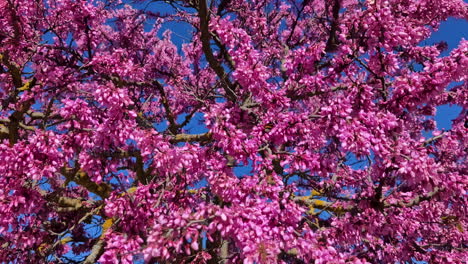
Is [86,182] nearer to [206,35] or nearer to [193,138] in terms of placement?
[193,138]

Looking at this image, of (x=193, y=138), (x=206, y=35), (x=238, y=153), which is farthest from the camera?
(x=193, y=138)

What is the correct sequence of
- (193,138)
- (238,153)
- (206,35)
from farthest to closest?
1. (193,138)
2. (206,35)
3. (238,153)

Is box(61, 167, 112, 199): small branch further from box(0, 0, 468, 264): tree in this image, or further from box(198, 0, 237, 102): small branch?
box(198, 0, 237, 102): small branch

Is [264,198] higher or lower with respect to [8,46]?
lower

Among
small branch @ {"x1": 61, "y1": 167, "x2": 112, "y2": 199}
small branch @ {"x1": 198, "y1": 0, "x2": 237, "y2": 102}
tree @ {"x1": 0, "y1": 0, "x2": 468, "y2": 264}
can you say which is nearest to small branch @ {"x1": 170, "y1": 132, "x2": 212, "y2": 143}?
tree @ {"x1": 0, "y1": 0, "x2": 468, "y2": 264}

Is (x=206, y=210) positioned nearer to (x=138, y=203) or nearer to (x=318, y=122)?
(x=138, y=203)

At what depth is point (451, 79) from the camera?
486 cm

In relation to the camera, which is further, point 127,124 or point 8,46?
point 8,46

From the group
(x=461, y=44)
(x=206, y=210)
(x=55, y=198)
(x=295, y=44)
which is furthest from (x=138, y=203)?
(x=295, y=44)

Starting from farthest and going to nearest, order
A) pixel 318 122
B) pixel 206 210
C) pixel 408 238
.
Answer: pixel 408 238 < pixel 318 122 < pixel 206 210

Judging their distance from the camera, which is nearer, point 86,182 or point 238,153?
point 238,153

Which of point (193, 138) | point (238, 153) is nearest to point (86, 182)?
point (193, 138)

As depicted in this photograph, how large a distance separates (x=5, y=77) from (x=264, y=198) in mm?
6543

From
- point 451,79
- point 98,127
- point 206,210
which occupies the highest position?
point 451,79
